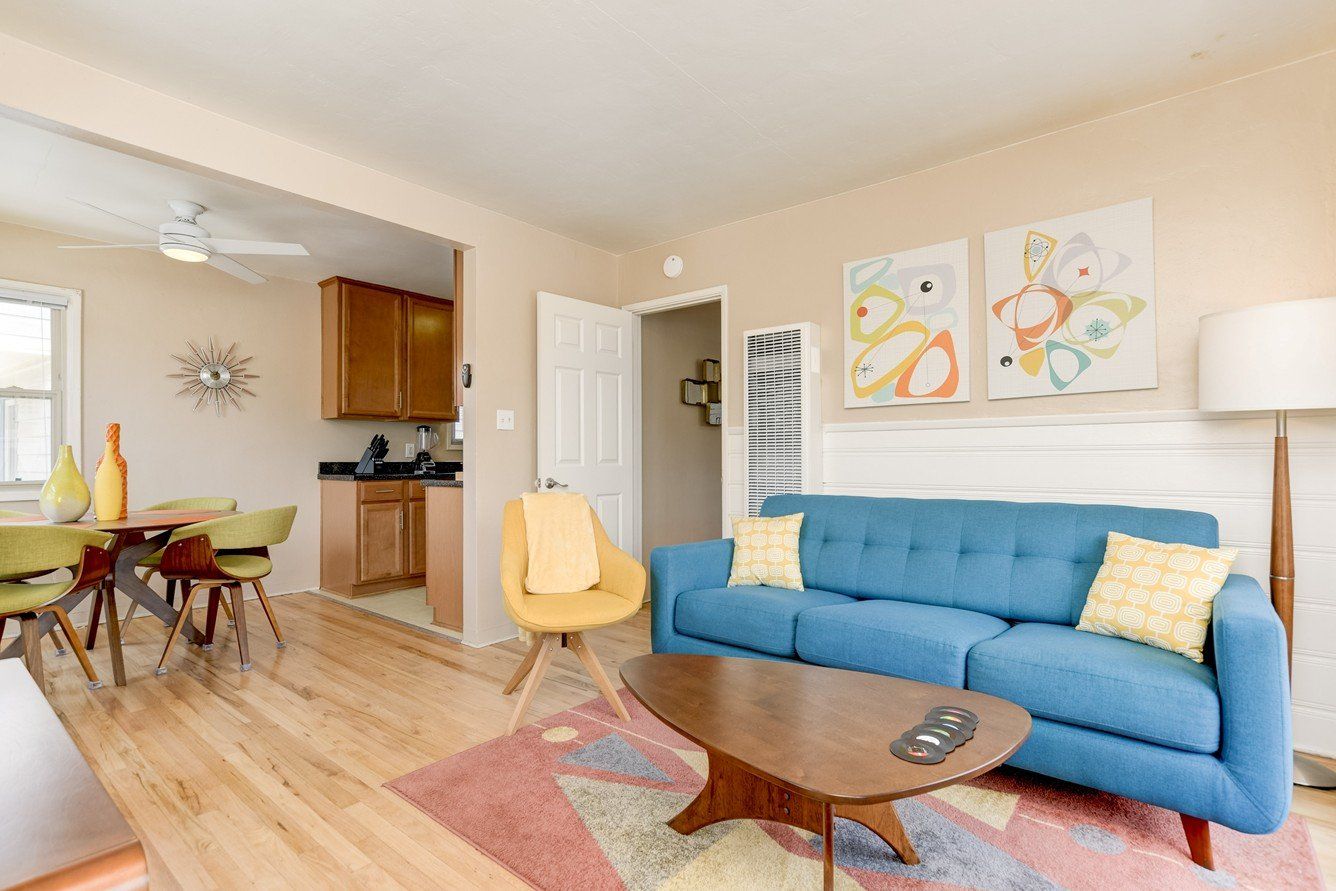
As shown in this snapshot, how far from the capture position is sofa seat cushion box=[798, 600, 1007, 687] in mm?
2146

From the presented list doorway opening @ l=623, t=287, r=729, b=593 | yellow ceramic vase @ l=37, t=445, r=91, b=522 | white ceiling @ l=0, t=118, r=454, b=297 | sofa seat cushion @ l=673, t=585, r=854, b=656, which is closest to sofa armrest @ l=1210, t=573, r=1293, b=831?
sofa seat cushion @ l=673, t=585, r=854, b=656

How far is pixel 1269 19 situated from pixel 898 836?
287 cm

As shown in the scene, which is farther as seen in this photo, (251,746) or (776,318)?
(776,318)

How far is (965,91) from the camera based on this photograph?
2.63 metres

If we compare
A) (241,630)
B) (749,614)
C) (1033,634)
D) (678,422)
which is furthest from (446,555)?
(1033,634)

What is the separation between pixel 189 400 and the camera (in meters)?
4.63

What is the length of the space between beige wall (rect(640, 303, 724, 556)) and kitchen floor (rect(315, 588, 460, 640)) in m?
1.52

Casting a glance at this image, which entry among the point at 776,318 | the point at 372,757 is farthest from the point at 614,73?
the point at 372,757

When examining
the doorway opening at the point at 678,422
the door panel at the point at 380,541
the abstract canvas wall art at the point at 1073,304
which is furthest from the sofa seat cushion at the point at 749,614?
the door panel at the point at 380,541

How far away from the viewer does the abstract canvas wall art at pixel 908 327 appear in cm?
319

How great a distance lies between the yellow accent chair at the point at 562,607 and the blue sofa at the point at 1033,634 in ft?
0.61

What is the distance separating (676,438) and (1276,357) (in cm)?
361

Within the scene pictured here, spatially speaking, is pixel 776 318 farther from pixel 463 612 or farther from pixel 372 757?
pixel 372 757

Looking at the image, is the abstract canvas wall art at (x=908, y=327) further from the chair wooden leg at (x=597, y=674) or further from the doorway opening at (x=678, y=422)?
the chair wooden leg at (x=597, y=674)
